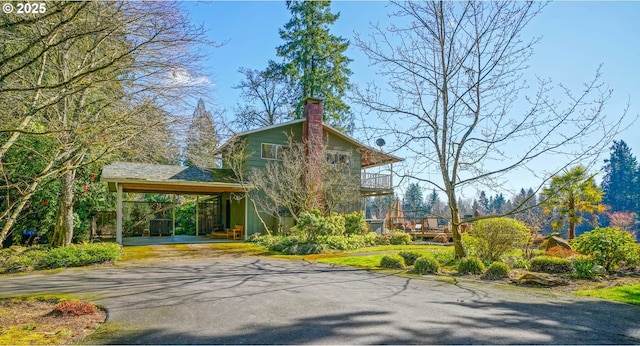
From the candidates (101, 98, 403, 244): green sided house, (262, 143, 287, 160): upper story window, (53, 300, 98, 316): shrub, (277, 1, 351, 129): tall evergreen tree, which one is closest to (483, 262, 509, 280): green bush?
(101, 98, 403, 244): green sided house

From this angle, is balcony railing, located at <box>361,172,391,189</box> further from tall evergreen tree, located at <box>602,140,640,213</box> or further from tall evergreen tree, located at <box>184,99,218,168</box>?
tall evergreen tree, located at <box>602,140,640,213</box>

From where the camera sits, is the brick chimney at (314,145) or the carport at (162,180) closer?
the carport at (162,180)

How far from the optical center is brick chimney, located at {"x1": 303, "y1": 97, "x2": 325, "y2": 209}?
52.9 ft

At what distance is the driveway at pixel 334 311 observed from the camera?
3855mm

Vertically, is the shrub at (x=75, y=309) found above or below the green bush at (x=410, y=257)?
above

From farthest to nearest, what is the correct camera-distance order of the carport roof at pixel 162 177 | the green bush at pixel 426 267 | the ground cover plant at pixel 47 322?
the carport roof at pixel 162 177 < the green bush at pixel 426 267 < the ground cover plant at pixel 47 322

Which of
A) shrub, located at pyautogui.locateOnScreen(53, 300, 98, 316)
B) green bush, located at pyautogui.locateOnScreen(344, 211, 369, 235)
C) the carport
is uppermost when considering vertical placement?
the carport

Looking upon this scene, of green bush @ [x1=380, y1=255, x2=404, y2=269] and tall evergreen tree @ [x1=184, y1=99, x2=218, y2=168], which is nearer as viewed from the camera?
tall evergreen tree @ [x1=184, y1=99, x2=218, y2=168]

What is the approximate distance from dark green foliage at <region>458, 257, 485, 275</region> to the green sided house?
20.9ft

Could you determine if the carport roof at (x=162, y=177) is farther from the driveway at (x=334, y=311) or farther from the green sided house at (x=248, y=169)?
the driveway at (x=334, y=311)

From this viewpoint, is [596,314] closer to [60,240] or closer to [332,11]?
[60,240]

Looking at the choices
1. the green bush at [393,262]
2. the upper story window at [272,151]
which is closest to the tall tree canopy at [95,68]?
the green bush at [393,262]

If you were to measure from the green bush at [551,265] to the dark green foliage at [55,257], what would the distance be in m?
11.0

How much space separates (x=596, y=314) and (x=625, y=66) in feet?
19.2
